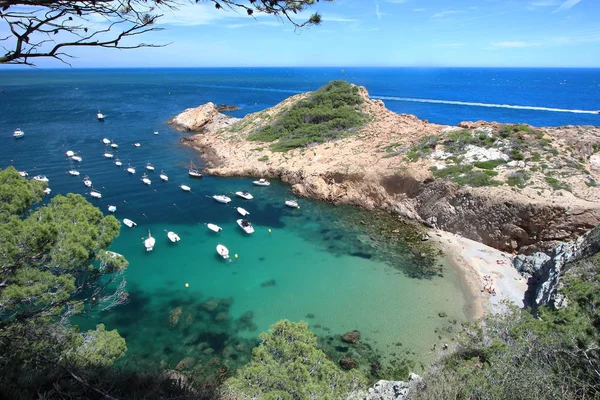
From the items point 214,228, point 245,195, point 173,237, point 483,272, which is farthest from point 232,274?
point 483,272

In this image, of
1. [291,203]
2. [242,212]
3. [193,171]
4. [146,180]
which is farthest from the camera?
[193,171]

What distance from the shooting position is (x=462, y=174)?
33531 millimetres

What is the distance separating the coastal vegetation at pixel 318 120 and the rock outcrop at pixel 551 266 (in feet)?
97.9

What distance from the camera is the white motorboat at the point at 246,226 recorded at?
3294 cm

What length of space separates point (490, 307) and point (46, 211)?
25.5 metres

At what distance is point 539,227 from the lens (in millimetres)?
27547

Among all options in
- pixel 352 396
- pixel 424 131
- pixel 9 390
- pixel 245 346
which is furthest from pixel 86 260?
pixel 424 131

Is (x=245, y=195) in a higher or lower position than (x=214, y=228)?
higher

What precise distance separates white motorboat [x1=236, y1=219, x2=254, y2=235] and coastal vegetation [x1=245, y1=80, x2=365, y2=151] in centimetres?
1895

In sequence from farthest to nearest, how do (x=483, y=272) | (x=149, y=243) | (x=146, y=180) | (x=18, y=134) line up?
(x=18, y=134) → (x=146, y=180) → (x=149, y=243) → (x=483, y=272)

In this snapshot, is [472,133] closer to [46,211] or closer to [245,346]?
[245,346]

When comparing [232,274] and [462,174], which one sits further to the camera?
[462,174]

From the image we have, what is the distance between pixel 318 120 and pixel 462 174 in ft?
92.1

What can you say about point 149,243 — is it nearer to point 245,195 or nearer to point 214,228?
point 214,228
